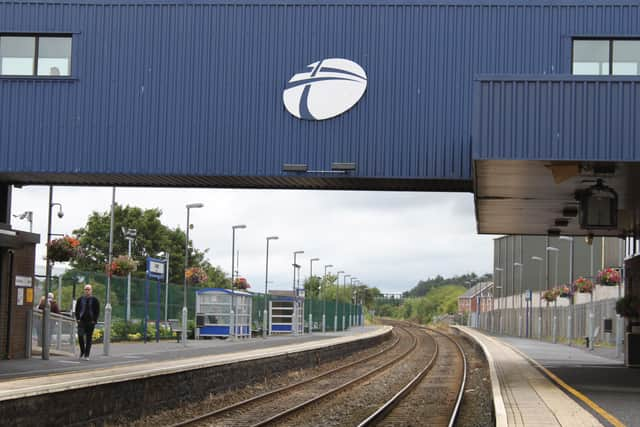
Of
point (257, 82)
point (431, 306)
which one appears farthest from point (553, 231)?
point (431, 306)

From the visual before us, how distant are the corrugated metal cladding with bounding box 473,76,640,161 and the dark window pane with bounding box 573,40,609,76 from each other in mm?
3350

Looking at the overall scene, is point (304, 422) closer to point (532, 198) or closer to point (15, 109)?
point (532, 198)

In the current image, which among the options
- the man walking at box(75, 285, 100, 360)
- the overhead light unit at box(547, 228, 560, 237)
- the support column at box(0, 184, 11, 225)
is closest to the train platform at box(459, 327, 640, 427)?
the overhead light unit at box(547, 228, 560, 237)

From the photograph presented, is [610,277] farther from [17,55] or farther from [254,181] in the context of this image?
[17,55]

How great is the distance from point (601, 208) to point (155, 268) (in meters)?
21.7

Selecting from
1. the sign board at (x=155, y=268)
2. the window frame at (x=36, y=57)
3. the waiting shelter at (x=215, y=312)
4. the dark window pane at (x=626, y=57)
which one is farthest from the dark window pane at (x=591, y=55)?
the waiting shelter at (x=215, y=312)

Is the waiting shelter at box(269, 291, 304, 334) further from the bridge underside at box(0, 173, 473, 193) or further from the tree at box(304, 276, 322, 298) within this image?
the tree at box(304, 276, 322, 298)

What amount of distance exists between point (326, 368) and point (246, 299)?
13796 millimetres

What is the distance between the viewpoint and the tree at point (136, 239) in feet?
295

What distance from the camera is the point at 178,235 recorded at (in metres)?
95.8

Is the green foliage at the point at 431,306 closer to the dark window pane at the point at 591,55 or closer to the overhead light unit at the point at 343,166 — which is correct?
the dark window pane at the point at 591,55

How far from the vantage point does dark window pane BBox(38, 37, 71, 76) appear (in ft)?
73.0

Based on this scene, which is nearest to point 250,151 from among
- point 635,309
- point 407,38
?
point 407,38

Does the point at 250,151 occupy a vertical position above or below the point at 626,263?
above
